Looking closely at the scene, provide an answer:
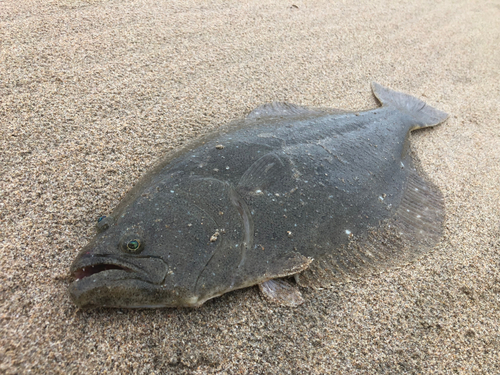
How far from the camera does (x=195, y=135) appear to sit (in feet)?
9.73

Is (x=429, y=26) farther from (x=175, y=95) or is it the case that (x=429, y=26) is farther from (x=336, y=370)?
(x=336, y=370)

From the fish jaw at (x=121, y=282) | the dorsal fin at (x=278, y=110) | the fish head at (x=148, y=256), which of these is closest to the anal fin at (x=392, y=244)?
the fish head at (x=148, y=256)

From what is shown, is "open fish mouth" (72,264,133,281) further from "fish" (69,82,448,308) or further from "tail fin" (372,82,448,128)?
"tail fin" (372,82,448,128)

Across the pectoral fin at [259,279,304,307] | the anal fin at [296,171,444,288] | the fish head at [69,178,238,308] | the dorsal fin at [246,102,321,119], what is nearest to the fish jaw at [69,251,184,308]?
the fish head at [69,178,238,308]

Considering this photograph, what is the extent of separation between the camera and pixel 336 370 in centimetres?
181

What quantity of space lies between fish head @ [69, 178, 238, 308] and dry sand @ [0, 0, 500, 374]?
6.4 inches

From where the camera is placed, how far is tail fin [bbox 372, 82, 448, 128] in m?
3.65

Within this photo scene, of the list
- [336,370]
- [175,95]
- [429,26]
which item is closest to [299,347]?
[336,370]

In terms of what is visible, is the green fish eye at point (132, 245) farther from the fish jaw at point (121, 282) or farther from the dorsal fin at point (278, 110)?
the dorsal fin at point (278, 110)

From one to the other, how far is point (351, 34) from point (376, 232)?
12.8 ft

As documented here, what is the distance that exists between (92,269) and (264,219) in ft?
3.48

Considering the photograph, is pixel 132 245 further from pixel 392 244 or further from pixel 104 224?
pixel 392 244

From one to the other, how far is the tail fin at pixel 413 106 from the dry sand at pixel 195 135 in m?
0.15

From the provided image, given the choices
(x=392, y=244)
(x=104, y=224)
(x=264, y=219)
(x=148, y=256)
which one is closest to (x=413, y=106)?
(x=392, y=244)
